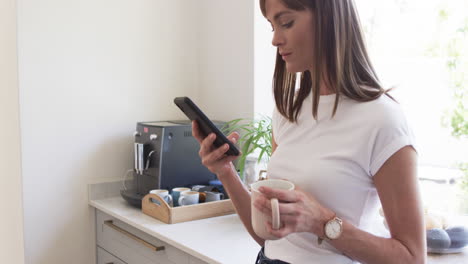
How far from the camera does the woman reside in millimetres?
773

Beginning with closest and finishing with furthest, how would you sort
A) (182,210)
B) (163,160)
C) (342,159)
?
(342,159) < (182,210) < (163,160)

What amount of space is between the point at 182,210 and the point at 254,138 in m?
0.39

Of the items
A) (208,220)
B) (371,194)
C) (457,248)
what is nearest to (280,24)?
(371,194)

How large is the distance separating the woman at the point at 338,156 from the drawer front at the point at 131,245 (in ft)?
2.07

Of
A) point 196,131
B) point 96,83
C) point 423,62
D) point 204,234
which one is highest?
point 423,62

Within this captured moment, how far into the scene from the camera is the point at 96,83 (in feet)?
6.67

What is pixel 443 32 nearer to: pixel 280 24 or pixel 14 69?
pixel 280 24

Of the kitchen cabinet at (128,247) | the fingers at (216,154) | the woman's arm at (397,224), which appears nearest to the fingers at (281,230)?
the woman's arm at (397,224)

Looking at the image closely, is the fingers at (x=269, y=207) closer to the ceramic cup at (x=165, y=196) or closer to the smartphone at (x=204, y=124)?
the smartphone at (x=204, y=124)

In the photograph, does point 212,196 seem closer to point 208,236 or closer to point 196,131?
point 208,236

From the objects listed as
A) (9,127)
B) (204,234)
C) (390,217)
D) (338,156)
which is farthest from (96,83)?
(390,217)

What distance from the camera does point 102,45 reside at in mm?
2043

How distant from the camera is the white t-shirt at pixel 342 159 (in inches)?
31.6

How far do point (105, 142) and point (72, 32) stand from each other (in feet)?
1.67
